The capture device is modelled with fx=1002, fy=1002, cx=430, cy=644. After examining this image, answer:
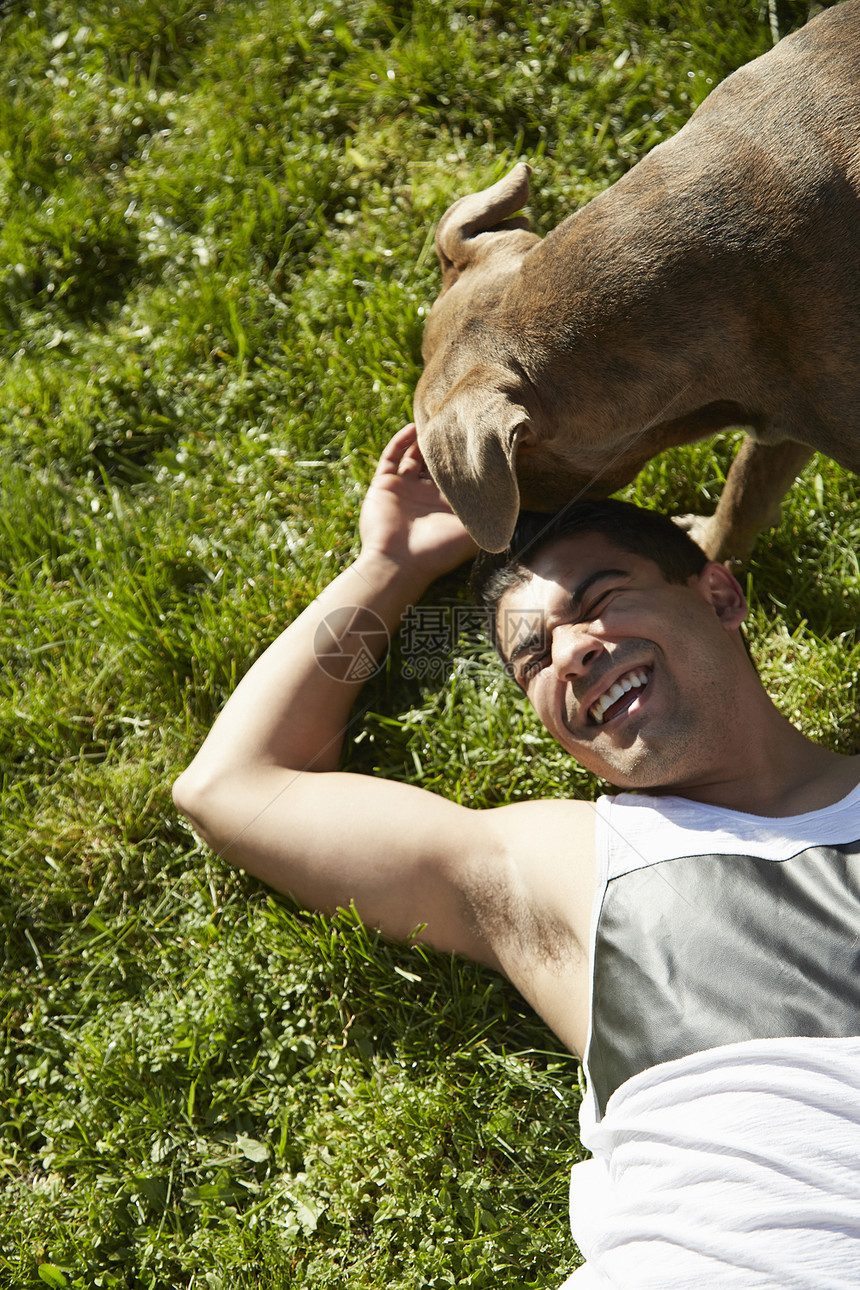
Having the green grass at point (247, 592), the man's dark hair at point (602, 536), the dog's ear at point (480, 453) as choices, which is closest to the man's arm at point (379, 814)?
the green grass at point (247, 592)

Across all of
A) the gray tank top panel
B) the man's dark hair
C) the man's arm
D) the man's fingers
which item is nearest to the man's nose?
the man's dark hair

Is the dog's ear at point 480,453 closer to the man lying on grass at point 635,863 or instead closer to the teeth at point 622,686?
the man lying on grass at point 635,863

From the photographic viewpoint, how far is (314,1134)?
9.98 feet

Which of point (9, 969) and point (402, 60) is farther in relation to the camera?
point (402, 60)

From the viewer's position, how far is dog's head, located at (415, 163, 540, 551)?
8.25 ft

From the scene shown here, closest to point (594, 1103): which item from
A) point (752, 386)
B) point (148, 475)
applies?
point (752, 386)

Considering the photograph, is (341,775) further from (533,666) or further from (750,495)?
(750,495)

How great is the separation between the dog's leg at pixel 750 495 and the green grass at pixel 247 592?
24cm

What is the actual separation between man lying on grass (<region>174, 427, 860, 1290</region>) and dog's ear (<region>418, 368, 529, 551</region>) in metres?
0.36

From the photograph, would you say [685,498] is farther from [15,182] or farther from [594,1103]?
[15,182]

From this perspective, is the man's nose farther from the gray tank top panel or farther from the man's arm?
the gray tank top panel

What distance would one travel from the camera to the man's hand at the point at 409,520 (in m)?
3.39

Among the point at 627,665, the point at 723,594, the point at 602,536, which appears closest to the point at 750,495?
the point at 723,594

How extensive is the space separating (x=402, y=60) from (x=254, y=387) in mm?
1571
